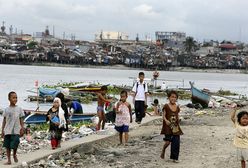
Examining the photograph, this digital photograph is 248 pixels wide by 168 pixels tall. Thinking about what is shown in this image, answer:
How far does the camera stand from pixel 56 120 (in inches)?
463

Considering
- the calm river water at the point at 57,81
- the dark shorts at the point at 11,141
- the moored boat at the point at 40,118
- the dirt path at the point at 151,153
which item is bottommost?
the calm river water at the point at 57,81

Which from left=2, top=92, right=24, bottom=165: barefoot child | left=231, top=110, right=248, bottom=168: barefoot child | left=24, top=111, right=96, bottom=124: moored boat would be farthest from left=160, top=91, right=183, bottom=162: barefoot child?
left=24, top=111, right=96, bottom=124: moored boat

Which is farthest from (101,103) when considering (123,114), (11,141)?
(11,141)

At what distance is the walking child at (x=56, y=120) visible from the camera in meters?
11.8

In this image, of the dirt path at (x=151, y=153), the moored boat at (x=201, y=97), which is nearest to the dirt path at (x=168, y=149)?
the dirt path at (x=151, y=153)

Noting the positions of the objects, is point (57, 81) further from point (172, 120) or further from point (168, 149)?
point (172, 120)

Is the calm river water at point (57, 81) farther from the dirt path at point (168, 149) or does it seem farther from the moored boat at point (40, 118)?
the dirt path at point (168, 149)

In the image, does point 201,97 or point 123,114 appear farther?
point 201,97

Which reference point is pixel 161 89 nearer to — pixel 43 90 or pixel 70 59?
pixel 43 90

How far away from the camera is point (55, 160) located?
1137 cm

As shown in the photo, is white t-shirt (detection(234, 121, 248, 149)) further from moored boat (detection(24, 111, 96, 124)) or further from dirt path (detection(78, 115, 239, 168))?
moored boat (detection(24, 111, 96, 124))

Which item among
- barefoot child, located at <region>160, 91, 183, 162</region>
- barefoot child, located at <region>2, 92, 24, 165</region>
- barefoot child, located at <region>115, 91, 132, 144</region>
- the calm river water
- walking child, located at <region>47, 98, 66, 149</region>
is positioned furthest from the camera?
the calm river water

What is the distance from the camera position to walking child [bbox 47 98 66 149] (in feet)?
38.7

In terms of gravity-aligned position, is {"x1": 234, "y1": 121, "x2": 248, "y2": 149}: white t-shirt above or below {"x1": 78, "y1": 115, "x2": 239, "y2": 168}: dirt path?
above
